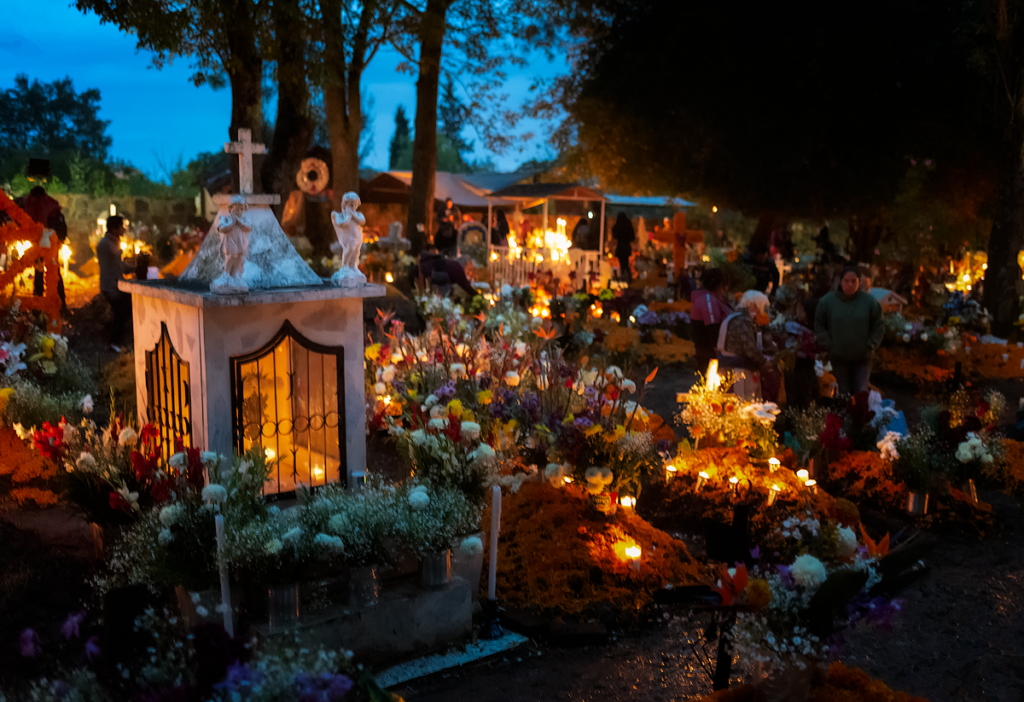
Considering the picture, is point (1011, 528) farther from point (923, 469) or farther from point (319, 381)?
point (319, 381)

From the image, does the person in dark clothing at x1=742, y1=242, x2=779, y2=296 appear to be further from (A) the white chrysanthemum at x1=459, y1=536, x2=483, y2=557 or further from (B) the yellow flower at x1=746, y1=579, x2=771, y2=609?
(B) the yellow flower at x1=746, y1=579, x2=771, y2=609

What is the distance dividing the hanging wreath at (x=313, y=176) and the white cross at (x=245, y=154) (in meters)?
11.1

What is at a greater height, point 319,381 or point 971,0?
point 971,0

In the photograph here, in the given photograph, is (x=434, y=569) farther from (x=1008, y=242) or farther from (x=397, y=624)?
(x=1008, y=242)

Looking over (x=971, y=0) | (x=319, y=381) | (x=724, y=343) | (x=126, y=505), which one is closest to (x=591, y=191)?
(x=971, y=0)

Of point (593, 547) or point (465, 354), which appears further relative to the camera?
point (465, 354)

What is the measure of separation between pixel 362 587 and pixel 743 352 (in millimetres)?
4078

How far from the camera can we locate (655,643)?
15.1ft

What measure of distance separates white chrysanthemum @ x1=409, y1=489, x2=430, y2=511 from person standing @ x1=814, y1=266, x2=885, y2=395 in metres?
4.73

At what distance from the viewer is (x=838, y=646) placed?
10.2 ft

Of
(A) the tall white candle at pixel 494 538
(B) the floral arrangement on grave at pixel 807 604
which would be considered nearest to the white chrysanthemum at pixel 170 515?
(A) the tall white candle at pixel 494 538

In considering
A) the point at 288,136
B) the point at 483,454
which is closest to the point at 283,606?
the point at 483,454

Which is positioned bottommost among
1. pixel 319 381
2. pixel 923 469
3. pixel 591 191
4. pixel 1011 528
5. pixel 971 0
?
pixel 1011 528

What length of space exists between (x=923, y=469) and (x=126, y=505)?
5308 millimetres
